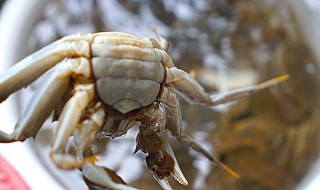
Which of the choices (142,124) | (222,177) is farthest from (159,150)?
(222,177)

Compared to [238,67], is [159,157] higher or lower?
higher

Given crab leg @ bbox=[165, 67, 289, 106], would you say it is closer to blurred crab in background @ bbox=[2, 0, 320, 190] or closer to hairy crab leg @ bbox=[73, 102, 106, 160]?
hairy crab leg @ bbox=[73, 102, 106, 160]

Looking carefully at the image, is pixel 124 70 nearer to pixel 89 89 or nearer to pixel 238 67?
pixel 89 89

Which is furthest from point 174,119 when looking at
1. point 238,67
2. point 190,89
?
point 238,67

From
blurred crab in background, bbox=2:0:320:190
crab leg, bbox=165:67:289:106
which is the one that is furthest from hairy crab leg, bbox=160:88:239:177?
blurred crab in background, bbox=2:0:320:190

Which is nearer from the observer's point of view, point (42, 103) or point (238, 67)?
point (42, 103)

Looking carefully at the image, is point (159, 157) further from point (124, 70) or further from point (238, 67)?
point (238, 67)

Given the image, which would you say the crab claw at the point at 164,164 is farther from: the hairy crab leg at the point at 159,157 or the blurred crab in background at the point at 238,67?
the blurred crab in background at the point at 238,67
